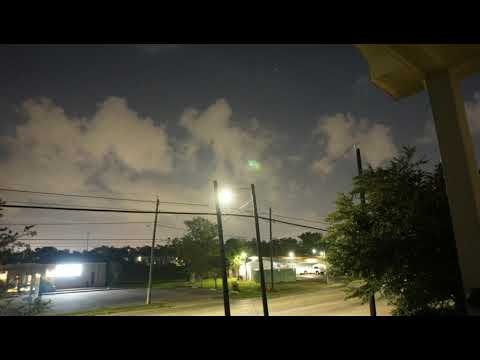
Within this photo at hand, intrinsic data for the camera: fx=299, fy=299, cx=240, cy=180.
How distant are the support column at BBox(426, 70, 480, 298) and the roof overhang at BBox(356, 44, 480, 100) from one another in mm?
132

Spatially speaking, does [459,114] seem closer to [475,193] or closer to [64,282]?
[475,193]

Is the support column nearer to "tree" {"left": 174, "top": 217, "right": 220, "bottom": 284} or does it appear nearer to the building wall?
"tree" {"left": 174, "top": 217, "right": 220, "bottom": 284}

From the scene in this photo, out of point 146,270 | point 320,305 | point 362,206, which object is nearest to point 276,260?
point 146,270

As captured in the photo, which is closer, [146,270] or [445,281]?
[445,281]

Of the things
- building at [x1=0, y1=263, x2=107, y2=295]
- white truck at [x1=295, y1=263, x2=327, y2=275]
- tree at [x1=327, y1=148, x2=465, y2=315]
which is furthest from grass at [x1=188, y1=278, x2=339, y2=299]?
building at [x1=0, y1=263, x2=107, y2=295]

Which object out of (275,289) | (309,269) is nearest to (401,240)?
(275,289)

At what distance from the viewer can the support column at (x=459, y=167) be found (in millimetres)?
2984

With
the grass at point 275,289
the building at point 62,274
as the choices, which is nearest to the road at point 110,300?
the grass at point 275,289

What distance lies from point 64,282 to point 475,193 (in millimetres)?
50252

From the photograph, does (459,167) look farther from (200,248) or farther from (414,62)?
(200,248)

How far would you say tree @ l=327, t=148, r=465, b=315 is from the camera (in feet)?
17.6

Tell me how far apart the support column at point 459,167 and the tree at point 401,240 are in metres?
2.60

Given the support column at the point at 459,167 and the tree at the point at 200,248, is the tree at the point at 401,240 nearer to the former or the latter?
the support column at the point at 459,167
